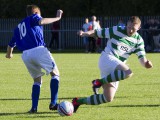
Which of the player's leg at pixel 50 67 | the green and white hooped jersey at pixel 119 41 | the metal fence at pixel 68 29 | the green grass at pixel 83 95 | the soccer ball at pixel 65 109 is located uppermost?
the green and white hooped jersey at pixel 119 41

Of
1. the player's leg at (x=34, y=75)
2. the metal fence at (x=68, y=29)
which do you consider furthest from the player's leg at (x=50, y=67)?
the metal fence at (x=68, y=29)

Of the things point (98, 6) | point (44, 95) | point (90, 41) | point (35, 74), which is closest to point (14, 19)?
point (98, 6)

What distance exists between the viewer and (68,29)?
38.1m

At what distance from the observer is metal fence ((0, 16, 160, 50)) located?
36487mm

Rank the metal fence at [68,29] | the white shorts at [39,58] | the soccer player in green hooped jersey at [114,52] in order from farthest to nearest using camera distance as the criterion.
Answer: the metal fence at [68,29] < the white shorts at [39,58] < the soccer player in green hooped jersey at [114,52]

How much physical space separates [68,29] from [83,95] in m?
25.4

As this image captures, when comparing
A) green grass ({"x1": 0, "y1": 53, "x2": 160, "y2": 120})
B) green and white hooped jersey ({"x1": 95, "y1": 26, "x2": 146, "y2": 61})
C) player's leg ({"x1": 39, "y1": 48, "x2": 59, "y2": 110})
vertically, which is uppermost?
green and white hooped jersey ({"x1": 95, "y1": 26, "x2": 146, "y2": 61})

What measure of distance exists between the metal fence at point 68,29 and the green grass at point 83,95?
16094mm

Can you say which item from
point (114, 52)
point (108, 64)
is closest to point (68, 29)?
point (114, 52)

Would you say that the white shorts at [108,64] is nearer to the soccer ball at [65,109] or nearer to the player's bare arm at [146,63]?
the player's bare arm at [146,63]

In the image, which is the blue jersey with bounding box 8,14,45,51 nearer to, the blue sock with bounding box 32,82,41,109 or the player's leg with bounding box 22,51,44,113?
the player's leg with bounding box 22,51,44,113

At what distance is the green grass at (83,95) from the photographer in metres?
9.97

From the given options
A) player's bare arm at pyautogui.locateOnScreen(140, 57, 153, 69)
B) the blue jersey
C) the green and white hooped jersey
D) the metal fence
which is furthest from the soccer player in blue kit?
the metal fence

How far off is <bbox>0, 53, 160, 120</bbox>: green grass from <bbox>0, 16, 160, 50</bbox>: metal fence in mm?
16094
